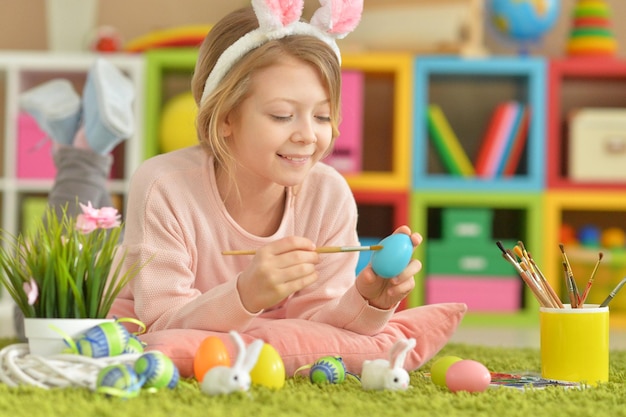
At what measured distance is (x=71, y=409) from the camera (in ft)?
3.04

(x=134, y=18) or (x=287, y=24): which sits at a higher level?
(x=134, y=18)

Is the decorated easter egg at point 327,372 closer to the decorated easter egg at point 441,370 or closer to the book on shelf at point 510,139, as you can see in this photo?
the decorated easter egg at point 441,370

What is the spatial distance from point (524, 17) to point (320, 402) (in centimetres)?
239

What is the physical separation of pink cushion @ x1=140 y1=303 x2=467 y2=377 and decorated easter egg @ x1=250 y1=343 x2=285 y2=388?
0.11 meters

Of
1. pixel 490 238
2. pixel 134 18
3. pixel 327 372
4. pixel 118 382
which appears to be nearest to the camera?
pixel 118 382

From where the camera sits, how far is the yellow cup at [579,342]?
4.09 feet

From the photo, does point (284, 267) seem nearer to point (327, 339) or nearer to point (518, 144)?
point (327, 339)

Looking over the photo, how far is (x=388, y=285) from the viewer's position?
132 cm

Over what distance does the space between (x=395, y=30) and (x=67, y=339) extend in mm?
2240

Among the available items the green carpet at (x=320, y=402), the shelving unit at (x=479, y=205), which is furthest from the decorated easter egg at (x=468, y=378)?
the shelving unit at (x=479, y=205)

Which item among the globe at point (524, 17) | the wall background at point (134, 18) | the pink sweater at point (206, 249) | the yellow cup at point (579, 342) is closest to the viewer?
the yellow cup at point (579, 342)

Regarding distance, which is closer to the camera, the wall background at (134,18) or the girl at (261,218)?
the girl at (261,218)

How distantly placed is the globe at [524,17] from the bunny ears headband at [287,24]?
185cm

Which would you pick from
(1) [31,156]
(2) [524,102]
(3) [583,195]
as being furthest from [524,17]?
(1) [31,156]
